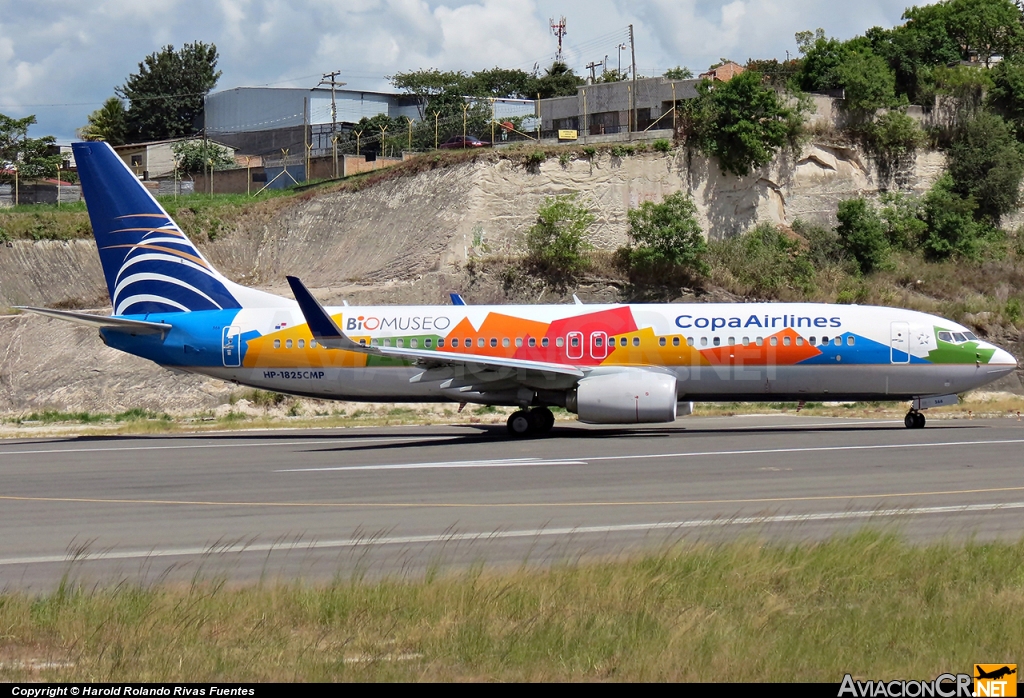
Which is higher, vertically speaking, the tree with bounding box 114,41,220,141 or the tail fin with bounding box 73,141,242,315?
the tree with bounding box 114,41,220,141

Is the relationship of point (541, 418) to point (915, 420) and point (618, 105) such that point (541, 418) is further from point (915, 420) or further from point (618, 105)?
point (618, 105)

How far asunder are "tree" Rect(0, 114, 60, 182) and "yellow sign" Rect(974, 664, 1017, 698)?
83.0 meters

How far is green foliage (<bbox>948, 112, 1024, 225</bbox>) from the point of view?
6250 centimetres

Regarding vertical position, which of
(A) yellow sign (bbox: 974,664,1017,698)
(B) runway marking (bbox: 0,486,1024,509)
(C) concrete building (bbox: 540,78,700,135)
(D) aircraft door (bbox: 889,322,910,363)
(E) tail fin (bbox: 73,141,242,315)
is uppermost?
(C) concrete building (bbox: 540,78,700,135)

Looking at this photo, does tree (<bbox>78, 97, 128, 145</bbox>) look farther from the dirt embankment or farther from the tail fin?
the tail fin

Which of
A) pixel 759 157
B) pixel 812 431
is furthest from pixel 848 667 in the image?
pixel 759 157

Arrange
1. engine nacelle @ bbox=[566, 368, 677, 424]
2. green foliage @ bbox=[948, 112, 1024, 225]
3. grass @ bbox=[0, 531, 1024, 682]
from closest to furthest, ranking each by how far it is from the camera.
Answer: grass @ bbox=[0, 531, 1024, 682] < engine nacelle @ bbox=[566, 368, 677, 424] < green foliage @ bbox=[948, 112, 1024, 225]

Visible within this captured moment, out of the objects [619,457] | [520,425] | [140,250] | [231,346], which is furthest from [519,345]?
[140,250]

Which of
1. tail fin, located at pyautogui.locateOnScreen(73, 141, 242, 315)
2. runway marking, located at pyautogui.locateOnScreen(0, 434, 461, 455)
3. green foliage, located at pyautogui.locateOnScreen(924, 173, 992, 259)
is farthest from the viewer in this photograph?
green foliage, located at pyautogui.locateOnScreen(924, 173, 992, 259)

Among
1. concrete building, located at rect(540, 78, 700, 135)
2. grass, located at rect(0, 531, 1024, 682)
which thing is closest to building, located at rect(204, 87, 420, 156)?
concrete building, located at rect(540, 78, 700, 135)

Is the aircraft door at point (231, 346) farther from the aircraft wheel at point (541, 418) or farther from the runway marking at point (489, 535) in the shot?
the runway marking at point (489, 535)

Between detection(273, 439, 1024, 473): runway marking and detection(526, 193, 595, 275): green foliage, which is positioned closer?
detection(273, 439, 1024, 473): runway marking

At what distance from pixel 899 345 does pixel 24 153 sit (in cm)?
7424

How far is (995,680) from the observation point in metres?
7.62
